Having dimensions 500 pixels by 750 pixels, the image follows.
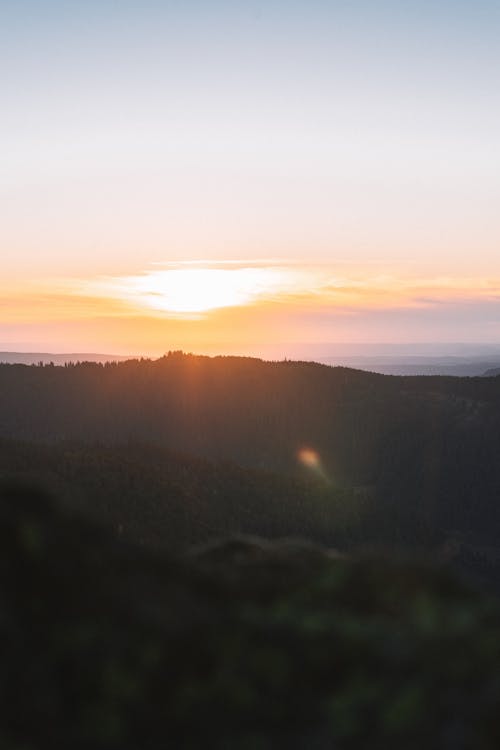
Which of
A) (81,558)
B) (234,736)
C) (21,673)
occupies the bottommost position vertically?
(234,736)

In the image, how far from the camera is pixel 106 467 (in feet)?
600

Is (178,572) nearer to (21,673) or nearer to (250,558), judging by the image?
(250,558)

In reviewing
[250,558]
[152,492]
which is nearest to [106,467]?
[152,492]

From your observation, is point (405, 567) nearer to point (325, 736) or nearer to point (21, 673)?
point (325, 736)

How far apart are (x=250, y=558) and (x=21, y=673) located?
5970 mm

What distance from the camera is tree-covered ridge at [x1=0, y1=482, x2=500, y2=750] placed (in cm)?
1134

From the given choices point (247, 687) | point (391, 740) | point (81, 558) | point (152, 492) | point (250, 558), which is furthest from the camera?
point (152, 492)

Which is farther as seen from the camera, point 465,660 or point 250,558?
point 250,558

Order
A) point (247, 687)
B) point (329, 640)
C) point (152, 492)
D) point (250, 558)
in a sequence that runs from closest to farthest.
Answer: point (247, 687), point (329, 640), point (250, 558), point (152, 492)

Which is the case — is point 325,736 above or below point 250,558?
below

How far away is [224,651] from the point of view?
495 inches

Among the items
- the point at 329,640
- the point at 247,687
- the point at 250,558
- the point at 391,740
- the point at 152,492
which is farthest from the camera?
the point at 152,492

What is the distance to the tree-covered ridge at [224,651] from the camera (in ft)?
37.2

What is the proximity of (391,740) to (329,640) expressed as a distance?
191 centimetres
